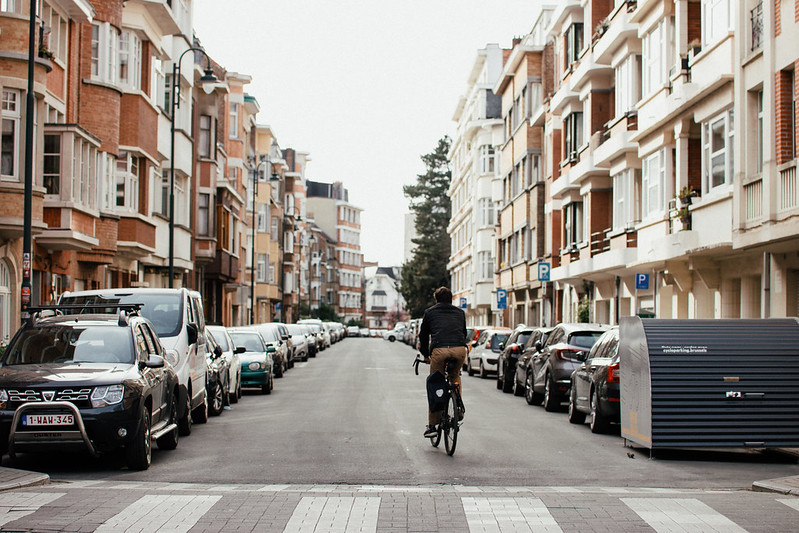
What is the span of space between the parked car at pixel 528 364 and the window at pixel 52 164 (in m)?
11.5

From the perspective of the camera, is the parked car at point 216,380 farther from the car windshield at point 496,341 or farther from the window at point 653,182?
the car windshield at point 496,341

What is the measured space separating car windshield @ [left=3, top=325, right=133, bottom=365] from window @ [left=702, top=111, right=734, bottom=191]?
1424 centimetres

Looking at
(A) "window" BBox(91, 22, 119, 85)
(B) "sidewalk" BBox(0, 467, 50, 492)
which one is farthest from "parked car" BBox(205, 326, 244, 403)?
(B) "sidewalk" BBox(0, 467, 50, 492)

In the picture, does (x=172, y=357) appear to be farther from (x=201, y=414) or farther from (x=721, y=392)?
(x=721, y=392)

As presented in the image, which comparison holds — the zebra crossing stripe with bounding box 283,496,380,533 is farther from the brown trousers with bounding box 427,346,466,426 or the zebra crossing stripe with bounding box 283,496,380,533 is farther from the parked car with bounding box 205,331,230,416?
the parked car with bounding box 205,331,230,416

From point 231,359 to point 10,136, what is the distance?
22.4 ft

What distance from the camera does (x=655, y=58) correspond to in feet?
89.0

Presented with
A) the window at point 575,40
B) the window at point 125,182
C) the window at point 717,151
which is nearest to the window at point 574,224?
the window at point 575,40

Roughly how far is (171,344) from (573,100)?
2575 cm

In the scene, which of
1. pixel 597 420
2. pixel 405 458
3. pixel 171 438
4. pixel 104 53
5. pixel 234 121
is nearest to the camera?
pixel 405 458

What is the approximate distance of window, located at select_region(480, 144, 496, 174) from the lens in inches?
2665

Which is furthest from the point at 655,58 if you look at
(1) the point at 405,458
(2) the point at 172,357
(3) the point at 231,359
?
(1) the point at 405,458

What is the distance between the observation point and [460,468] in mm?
11562

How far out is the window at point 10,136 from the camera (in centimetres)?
2189
